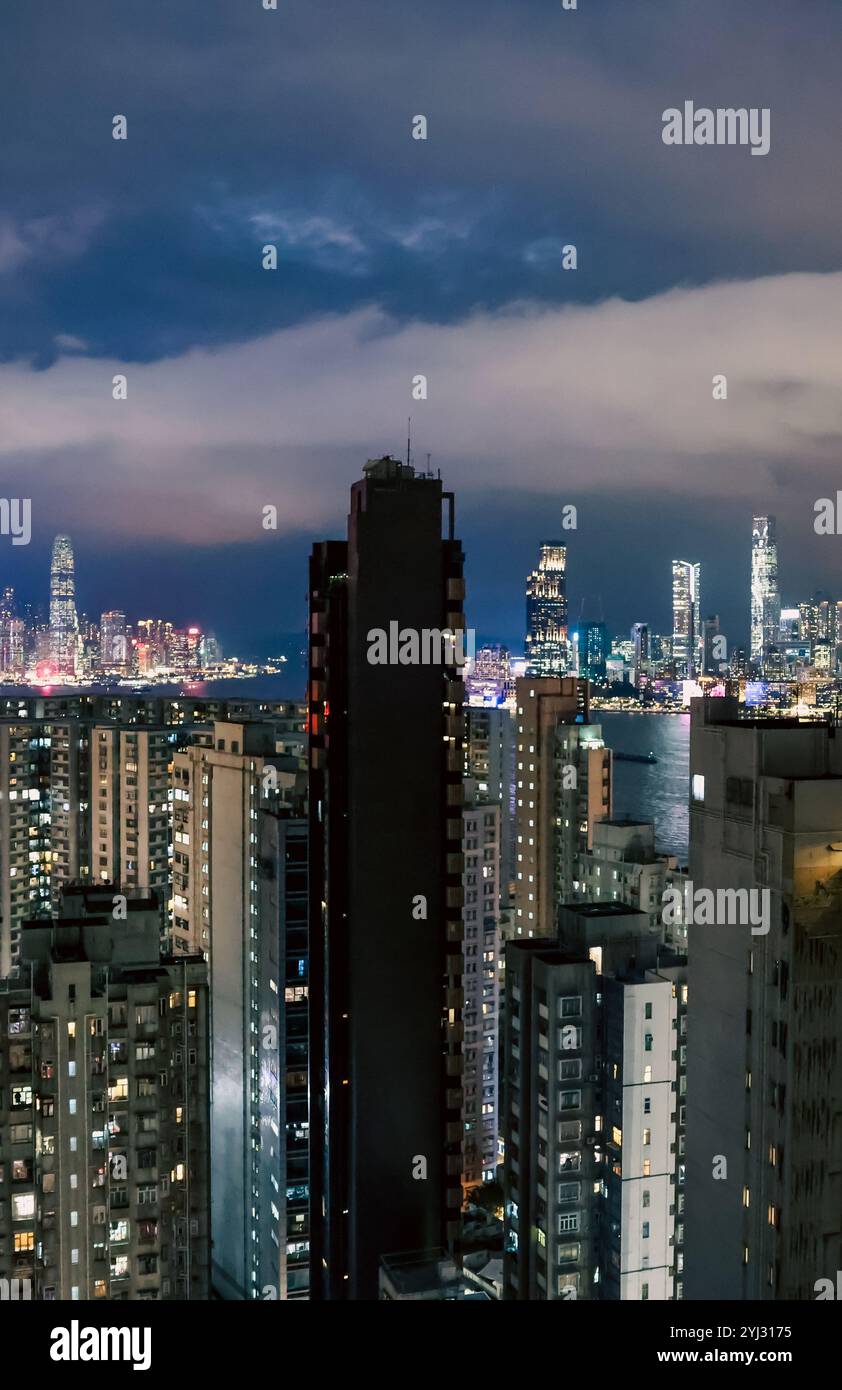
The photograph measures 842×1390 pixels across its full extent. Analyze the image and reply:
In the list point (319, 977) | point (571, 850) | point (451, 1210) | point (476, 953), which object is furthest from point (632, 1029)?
point (571, 850)

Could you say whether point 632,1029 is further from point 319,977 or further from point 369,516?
point 369,516

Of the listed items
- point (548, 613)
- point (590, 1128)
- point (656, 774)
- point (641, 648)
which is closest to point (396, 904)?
point (590, 1128)

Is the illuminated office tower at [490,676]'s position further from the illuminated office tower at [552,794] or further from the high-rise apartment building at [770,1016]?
the high-rise apartment building at [770,1016]

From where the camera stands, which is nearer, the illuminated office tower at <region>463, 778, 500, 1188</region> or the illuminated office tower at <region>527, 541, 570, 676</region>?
the illuminated office tower at <region>463, 778, 500, 1188</region>

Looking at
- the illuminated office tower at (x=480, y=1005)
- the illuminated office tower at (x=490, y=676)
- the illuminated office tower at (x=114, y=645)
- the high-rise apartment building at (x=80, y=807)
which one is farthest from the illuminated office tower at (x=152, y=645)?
the illuminated office tower at (x=480, y=1005)

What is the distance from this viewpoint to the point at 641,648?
7612 centimetres

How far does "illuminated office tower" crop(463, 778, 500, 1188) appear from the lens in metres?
18.8

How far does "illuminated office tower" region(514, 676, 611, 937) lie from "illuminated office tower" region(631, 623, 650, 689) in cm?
5222

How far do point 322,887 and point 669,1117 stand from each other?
12.6 ft

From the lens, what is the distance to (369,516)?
9039 mm

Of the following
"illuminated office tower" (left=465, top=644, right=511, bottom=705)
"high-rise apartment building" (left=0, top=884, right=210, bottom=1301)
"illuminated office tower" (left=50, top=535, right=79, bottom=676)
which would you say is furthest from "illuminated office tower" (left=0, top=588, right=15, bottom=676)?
"high-rise apartment building" (left=0, top=884, right=210, bottom=1301)

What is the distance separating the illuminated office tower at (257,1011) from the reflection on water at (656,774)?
43.6 ft

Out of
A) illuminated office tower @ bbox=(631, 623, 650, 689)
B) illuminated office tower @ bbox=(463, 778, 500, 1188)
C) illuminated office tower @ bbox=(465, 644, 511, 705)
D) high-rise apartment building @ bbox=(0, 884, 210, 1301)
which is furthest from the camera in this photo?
illuminated office tower @ bbox=(631, 623, 650, 689)

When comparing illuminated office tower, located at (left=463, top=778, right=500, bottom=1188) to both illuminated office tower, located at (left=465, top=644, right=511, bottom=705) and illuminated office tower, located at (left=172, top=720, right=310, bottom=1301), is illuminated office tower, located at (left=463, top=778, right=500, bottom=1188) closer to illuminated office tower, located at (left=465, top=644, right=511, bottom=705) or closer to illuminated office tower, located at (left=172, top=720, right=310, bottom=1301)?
illuminated office tower, located at (left=172, top=720, right=310, bottom=1301)
